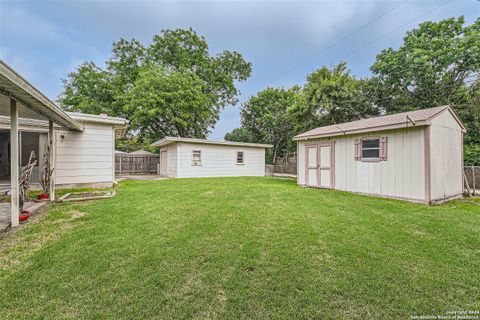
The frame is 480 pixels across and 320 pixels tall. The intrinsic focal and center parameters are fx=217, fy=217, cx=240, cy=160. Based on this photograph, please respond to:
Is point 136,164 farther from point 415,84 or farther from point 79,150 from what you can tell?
point 415,84

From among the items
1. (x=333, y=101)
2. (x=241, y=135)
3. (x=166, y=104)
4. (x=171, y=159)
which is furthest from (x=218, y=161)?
(x=241, y=135)

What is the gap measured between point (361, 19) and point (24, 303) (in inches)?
596

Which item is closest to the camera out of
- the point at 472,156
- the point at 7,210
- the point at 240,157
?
the point at 7,210

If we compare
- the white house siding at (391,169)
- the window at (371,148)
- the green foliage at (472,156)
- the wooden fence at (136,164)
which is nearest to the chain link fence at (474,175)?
the green foliage at (472,156)

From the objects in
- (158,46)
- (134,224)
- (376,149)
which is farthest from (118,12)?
(376,149)

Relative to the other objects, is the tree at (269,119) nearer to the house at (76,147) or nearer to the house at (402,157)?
the house at (402,157)

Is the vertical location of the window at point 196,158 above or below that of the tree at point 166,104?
below

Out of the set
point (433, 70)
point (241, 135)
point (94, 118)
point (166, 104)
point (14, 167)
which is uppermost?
point (433, 70)

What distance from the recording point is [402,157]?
6.22 meters

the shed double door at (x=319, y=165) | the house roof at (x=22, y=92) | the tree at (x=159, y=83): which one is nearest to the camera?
the house roof at (x=22, y=92)

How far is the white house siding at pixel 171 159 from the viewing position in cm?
1273

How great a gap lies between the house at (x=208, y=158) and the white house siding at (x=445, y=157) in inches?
394

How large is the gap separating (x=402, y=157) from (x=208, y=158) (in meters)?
9.78

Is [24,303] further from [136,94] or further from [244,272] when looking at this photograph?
[136,94]
